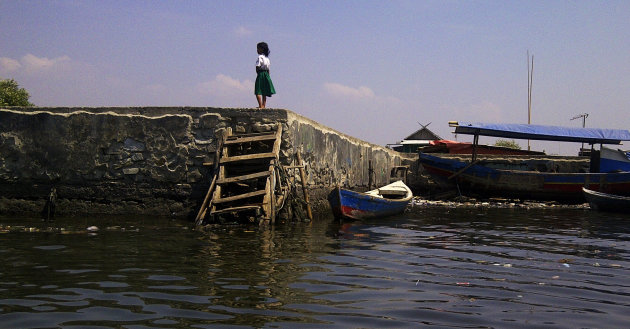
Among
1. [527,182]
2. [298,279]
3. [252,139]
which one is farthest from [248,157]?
[527,182]

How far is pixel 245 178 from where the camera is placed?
8.65 metres

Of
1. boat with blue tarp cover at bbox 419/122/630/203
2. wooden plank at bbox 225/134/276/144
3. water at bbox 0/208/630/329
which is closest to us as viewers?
water at bbox 0/208/630/329

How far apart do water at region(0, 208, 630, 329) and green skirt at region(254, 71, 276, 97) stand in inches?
119

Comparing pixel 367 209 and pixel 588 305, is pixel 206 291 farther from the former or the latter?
pixel 367 209

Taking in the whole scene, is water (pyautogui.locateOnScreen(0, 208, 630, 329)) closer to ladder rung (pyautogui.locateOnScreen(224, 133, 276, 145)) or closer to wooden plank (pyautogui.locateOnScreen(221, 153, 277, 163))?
wooden plank (pyautogui.locateOnScreen(221, 153, 277, 163))

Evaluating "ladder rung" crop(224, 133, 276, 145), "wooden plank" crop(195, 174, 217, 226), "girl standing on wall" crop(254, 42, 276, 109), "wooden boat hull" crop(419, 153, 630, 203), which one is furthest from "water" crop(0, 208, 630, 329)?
"wooden boat hull" crop(419, 153, 630, 203)

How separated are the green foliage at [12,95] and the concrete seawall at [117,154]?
58.2 ft

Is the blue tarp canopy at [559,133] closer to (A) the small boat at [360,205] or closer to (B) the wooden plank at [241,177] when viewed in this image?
(A) the small boat at [360,205]

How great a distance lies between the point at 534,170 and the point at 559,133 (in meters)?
1.62

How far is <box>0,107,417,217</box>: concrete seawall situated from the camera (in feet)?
30.9

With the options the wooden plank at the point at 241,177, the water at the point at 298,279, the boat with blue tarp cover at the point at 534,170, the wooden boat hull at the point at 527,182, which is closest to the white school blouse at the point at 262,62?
the wooden plank at the point at 241,177

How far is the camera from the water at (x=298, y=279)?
11.3ft

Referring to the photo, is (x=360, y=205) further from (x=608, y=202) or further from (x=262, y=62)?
(x=608, y=202)

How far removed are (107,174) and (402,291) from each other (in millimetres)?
7022
